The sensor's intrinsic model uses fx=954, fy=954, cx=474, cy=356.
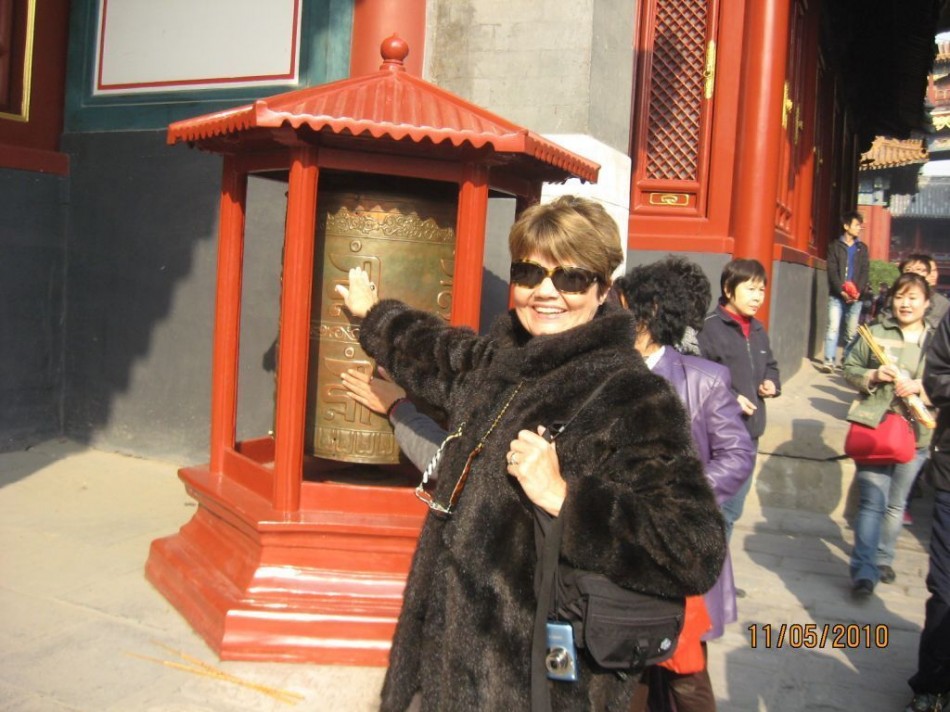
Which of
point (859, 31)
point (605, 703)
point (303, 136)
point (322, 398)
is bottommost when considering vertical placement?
point (605, 703)

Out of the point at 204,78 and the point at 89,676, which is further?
the point at 204,78

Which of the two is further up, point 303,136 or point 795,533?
point 303,136

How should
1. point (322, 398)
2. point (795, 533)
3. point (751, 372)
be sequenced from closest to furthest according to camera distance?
point (322, 398), point (751, 372), point (795, 533)

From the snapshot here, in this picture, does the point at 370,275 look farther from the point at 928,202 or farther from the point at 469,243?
the point at 928,202

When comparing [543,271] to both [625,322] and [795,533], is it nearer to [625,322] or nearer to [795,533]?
[625,322]

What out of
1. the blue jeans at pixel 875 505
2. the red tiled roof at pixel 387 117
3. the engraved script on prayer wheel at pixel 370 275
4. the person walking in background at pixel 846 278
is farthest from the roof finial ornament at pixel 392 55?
the person walking in background at pixel 846 278

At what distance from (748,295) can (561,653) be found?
120 inches

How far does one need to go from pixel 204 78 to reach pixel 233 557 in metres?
3.29

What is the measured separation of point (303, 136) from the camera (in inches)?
138

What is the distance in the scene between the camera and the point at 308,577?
12.2 feet

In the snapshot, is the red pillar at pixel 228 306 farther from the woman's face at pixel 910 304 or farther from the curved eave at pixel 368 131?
the woman's face at pixel 910 304

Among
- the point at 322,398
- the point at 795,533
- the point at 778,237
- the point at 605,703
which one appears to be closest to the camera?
the point at 605,703

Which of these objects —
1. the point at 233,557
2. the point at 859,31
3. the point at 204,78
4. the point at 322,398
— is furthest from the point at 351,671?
the point at 859,31
